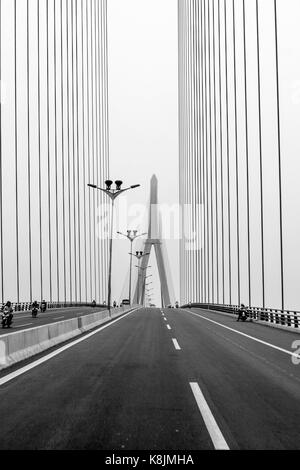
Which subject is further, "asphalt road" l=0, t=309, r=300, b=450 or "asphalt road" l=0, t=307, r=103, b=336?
"asphalt road" l=0, t=307, r=103, b=336

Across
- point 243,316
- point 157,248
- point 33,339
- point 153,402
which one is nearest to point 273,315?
point 243,316

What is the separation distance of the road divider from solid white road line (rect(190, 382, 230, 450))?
414 centimetres

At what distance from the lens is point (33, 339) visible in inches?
480

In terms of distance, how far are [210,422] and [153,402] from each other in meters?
1.28

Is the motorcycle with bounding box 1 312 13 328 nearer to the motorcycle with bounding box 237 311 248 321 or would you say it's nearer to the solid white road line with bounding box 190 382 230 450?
the motorcycle with bounding box 237 311 248 321

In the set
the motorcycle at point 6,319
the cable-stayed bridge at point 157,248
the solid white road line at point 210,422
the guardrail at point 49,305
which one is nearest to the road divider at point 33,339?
the cable-stayed bridge at point 157,248

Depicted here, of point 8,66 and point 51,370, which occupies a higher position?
point 8,66

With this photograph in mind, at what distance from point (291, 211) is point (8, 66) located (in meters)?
30.6

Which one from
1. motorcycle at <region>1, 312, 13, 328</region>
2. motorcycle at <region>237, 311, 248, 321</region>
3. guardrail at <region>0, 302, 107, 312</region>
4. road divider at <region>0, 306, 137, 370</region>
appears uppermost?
road divider at <region>0, 306, 137, 370</region>

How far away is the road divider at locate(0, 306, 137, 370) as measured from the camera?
10.1 meters

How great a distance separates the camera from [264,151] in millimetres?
30844

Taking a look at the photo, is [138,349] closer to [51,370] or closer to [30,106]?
[51,370]

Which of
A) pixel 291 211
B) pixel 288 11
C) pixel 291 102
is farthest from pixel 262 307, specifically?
pixel 288 11

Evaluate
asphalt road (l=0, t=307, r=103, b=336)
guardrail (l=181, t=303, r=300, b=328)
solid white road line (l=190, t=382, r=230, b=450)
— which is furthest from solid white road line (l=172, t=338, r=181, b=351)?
guardrail (l=181, t=303, r=300, b=328)
